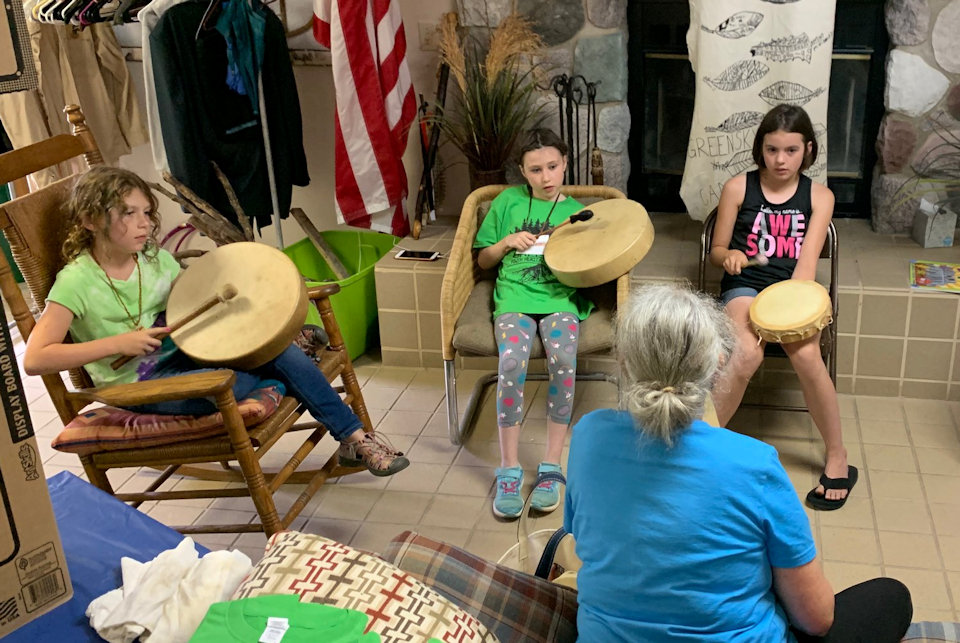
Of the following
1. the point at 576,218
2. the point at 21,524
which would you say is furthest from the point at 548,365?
the point at 21,524

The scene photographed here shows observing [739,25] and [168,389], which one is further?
[739,25]

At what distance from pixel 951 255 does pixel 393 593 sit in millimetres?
2456

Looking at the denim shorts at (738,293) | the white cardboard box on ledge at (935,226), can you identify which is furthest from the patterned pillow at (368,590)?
the white cardboard box on ledge at (935,226)

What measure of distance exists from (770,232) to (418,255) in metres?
1.23

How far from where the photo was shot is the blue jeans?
227cm

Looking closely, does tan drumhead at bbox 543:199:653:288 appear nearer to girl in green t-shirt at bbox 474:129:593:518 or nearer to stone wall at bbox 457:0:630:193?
girl in green t-shirt at bbox 474:129:593:518

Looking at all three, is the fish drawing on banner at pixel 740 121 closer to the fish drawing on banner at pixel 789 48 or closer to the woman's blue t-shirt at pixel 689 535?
the fish drawing on banner at pixel 789 48

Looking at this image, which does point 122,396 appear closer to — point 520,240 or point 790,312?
point 520,240

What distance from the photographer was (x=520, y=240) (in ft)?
8.94

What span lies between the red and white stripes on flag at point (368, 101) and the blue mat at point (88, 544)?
1.53 metres

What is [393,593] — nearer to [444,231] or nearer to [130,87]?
[444,231]

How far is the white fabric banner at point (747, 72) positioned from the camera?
299 cm

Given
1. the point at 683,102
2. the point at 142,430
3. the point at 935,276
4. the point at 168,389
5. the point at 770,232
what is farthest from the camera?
the point at 683,102

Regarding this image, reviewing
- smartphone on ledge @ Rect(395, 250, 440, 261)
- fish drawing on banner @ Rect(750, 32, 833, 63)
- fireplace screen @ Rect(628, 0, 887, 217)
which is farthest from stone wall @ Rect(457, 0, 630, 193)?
smartphone on ledge @ Rect(395, 250, 440, 261)
